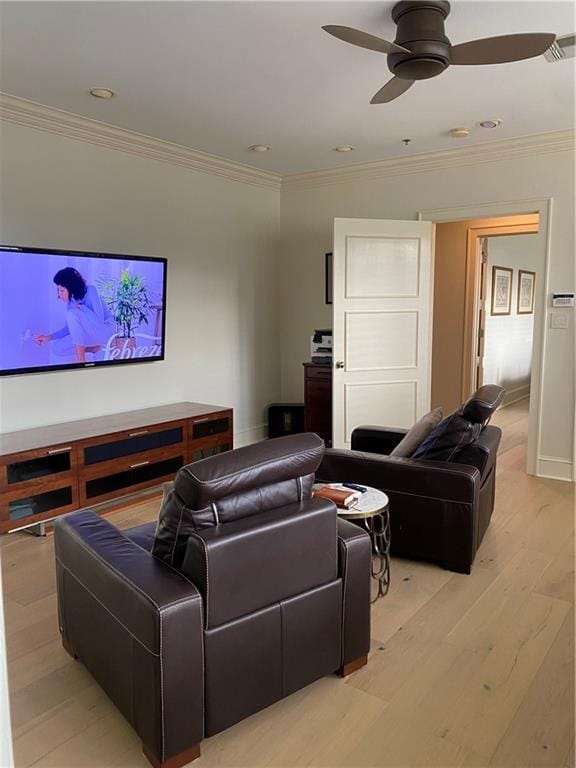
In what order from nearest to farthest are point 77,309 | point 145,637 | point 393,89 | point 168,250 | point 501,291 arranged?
point 145,637
point 393,89
point 77,309
point 168,250
point 501,291

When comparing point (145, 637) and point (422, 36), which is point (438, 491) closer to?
point (145, 637)

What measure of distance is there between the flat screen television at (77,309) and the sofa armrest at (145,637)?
82.7 inches

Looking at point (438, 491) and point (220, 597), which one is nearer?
point (220, 597)

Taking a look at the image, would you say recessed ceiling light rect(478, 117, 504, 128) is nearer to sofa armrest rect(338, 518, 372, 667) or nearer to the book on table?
the book on table

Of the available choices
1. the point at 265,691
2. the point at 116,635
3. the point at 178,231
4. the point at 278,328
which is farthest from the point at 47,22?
the point at 278,328

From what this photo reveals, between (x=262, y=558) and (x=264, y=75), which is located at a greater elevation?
(x=264, y=75)

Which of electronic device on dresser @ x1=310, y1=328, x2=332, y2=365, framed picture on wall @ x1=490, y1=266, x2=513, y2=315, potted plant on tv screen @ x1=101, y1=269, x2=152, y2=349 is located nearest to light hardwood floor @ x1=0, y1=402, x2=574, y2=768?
potted plant on tv screen @ x1=101, y1=269, x2=152, y2=349

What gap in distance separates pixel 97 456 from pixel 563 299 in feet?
11.9

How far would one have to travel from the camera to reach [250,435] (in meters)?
5.86

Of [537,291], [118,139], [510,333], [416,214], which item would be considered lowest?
[510,333]

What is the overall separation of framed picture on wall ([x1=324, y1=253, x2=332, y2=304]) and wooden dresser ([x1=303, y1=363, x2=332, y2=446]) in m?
0.77

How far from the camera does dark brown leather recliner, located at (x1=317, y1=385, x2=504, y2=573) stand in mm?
2916

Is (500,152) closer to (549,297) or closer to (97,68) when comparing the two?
(549,297)

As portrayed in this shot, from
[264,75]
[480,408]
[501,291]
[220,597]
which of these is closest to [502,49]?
[264,75]
